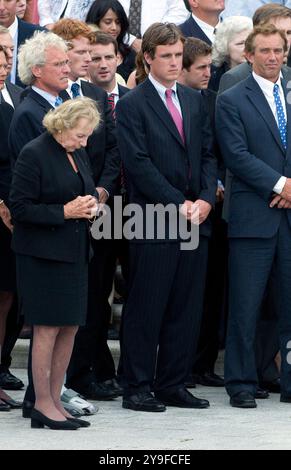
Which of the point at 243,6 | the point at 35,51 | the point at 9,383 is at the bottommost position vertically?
the point at 9,383

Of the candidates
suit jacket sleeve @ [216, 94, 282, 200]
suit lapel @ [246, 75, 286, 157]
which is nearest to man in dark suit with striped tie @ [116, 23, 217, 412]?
suit jacket sleeve @ [216, 94, 282, 200]

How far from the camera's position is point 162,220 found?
8922 millimetres

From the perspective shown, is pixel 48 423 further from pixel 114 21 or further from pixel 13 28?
pixel 114 21

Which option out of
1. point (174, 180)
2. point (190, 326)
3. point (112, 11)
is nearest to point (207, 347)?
point (190, 326)

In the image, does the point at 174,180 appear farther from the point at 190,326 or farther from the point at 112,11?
the point at 112,11

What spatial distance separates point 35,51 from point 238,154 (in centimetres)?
146

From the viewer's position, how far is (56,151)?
8.23 m

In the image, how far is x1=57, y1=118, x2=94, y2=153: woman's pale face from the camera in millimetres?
8172

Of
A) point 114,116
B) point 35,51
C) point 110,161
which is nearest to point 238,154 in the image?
point 110,161

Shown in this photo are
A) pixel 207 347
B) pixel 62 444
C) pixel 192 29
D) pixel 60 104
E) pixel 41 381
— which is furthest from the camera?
pixel 192 29

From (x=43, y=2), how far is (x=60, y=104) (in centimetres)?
364

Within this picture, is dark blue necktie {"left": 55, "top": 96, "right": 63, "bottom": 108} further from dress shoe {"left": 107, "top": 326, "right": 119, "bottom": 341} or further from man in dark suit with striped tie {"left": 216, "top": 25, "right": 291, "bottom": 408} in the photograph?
dress shoe {"left": 107, "top": 326, "right": 119, "bottom": 341}

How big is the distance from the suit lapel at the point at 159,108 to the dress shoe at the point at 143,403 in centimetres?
163

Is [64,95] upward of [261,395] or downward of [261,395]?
upward
